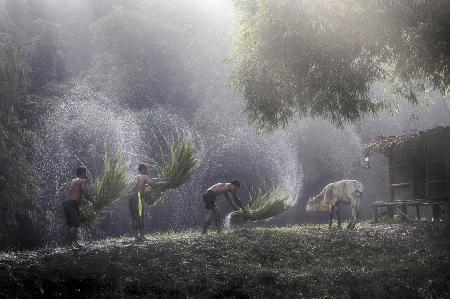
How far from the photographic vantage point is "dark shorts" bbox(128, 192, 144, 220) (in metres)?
14.0

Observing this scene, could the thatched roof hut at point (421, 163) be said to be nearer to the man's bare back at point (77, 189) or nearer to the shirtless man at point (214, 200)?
the shirtless man at point (214, 200)

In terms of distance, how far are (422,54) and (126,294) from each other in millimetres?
8956

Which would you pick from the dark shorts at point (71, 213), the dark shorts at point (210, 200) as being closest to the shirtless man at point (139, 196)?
the dark shorts at point (71, 213)

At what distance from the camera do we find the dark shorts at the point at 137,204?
14.0 m

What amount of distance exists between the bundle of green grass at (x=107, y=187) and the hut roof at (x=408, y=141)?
998 centimetres

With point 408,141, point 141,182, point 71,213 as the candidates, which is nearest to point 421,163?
point 408,141

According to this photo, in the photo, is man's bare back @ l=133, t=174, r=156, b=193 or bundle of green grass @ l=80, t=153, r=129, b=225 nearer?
man's bare back @ l=133, t=174, r=156, b=193

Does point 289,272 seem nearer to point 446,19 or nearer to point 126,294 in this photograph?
point 126,294

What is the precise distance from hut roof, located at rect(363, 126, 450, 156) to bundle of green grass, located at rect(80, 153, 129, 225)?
9.98 m

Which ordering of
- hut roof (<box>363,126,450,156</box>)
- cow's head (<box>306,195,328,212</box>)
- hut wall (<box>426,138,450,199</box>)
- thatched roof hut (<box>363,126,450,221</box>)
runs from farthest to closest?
cow's head (<box>306,195,328,212</box>)
hut wall (<box>426,138,450,199</box>)
thatched roof hut (<box>363,126,450,221</box>)
hut roof (<box>363,126,450,156</box>)

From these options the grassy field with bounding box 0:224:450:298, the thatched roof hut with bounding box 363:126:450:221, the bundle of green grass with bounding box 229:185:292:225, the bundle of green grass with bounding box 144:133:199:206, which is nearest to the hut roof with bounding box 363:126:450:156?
the thatched roof hut with bounding box 363:126:450:221

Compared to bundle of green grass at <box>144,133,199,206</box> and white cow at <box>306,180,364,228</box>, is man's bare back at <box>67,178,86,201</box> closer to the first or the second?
bundle of green grass at <box>144,133,199,206</box>

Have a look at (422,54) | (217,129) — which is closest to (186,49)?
(217,129)

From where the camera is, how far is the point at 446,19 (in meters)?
13.6
